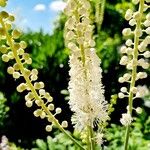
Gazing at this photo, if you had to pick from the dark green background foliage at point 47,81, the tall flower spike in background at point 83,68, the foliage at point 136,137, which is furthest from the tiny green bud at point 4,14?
the dark green background foliage at point 47,81

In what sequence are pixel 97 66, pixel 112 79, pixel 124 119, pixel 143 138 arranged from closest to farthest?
pixel 97 66, pixel 124 119, pixel 143 138, pixel 112 79

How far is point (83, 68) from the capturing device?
2010mm

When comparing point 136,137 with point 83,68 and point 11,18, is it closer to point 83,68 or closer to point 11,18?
point 83,68

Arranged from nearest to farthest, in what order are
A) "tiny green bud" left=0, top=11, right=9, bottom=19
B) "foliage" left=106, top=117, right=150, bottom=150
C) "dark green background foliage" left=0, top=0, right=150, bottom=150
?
"tiny green bud" left=0, top=11, right=9, bottom=19 → "foliage" left=106, top=117, right=150, bottom=150 → "dark green background foliage" left=0, top=0, right=150, bottom=150

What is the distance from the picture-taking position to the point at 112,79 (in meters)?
7.81

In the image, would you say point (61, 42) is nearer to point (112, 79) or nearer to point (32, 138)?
point (112, 79)

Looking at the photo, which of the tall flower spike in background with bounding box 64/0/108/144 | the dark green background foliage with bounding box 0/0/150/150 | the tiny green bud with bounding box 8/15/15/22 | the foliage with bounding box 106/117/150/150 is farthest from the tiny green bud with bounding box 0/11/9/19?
the dark green background foliage with bounding box 0/0/150/150

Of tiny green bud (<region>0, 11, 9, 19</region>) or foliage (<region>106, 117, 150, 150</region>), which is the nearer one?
tiny green bud (<region>0, 11, 9, 19</region>)

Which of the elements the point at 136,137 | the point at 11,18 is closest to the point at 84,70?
the point at 11,18

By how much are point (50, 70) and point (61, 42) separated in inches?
17.1

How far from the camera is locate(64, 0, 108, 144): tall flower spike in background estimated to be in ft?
6.31

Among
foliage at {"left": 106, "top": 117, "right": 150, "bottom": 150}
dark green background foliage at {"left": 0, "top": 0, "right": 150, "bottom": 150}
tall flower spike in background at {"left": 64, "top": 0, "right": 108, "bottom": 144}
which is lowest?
tall flower spike in background at {"left": 64, "top": 0, "right": 108, "bottom": 144}

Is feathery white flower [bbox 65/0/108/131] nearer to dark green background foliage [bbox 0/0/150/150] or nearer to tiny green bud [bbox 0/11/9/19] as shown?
tiny green bud [bbox 0/11/9/19]

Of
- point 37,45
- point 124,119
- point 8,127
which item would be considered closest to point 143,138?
point 124,119
